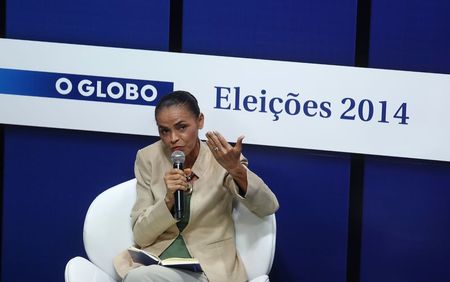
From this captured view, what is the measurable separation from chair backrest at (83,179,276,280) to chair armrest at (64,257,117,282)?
0.07m

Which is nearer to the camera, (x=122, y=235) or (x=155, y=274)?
(x=155, y=274)

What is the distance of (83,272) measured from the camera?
8.30ft

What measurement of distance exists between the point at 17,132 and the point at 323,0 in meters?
1.79

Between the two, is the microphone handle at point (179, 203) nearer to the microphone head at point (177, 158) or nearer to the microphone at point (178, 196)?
the microphone at point (178, 196)

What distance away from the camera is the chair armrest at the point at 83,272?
8.08ft

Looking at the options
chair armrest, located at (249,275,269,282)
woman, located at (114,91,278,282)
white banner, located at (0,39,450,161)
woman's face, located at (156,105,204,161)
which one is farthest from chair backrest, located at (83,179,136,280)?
chair armrest, located at (249,275,269,282)

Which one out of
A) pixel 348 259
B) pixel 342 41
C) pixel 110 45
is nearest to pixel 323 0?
pixel 342 41

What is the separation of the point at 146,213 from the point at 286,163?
929 mm

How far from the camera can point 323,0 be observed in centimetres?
313

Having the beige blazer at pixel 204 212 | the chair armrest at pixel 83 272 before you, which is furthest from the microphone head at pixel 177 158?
the chair armrest at pixel 83 272

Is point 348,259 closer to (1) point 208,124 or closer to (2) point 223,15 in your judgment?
(1) point 208,124

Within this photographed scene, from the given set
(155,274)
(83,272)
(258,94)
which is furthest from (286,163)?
(83,272)

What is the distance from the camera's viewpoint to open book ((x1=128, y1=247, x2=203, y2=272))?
2.47 meters

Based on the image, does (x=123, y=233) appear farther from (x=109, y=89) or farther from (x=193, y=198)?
(x=109, y=89)
